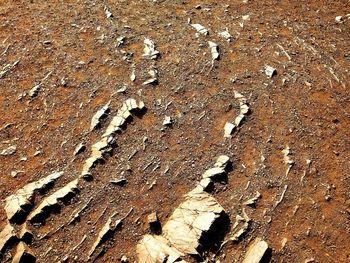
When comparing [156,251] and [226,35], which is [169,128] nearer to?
[156,251]

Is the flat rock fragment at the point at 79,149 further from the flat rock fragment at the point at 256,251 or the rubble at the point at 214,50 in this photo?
the rubble at the point at 214,50

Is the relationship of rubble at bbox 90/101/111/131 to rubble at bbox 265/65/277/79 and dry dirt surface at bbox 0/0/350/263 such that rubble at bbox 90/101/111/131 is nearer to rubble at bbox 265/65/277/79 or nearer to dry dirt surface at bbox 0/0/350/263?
dry dirt surface at bbox 0/0/350/263

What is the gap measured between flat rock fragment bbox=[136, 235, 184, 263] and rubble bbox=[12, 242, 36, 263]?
2066 mm

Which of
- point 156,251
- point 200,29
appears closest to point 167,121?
point 156,251

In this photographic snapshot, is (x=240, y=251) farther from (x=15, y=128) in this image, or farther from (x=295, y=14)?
(x=295, y=14)

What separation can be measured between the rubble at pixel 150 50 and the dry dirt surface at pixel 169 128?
32 mm

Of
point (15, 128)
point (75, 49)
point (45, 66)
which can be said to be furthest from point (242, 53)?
point (15, 128)

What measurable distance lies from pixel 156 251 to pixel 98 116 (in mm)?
3947

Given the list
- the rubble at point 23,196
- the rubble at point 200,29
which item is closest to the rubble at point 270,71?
the rubble at point 200,29

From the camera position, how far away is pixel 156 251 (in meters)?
7.55

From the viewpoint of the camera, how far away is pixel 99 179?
8.77 m

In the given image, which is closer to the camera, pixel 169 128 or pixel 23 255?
pixel 23 255

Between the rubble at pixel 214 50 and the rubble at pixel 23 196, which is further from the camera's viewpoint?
the rubble at pixel 214 50

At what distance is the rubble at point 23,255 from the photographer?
24.0 ft
